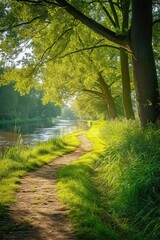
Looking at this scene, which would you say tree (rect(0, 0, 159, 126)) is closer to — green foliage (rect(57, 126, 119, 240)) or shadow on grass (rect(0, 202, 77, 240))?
green foliage (rect(57, 126, 119, 240))

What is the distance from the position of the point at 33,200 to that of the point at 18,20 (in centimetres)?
767

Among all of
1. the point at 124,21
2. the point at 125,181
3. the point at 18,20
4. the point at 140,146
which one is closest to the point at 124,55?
the point at 124,21

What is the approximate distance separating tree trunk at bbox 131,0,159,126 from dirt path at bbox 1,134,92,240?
3.97 metres

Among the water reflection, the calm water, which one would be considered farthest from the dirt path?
the water reflection

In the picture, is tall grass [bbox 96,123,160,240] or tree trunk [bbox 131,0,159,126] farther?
tree trunk [bbox 131,0,159,126]

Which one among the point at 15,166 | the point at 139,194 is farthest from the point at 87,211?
the point at 15,166

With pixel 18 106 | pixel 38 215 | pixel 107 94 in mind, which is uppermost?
pixel 18 106

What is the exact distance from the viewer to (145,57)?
9305 millimetres

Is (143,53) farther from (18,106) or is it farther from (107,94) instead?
(18,106)

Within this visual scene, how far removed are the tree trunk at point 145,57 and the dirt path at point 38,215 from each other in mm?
3967

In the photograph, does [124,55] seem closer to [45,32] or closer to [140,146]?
[45,32]

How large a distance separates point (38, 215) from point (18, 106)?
81829 mm

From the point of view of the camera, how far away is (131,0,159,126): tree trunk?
9.29 m

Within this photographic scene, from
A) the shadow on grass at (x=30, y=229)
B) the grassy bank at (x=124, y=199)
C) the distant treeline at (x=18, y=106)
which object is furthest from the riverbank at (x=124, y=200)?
the distant treeline at (x=18, y=106)
